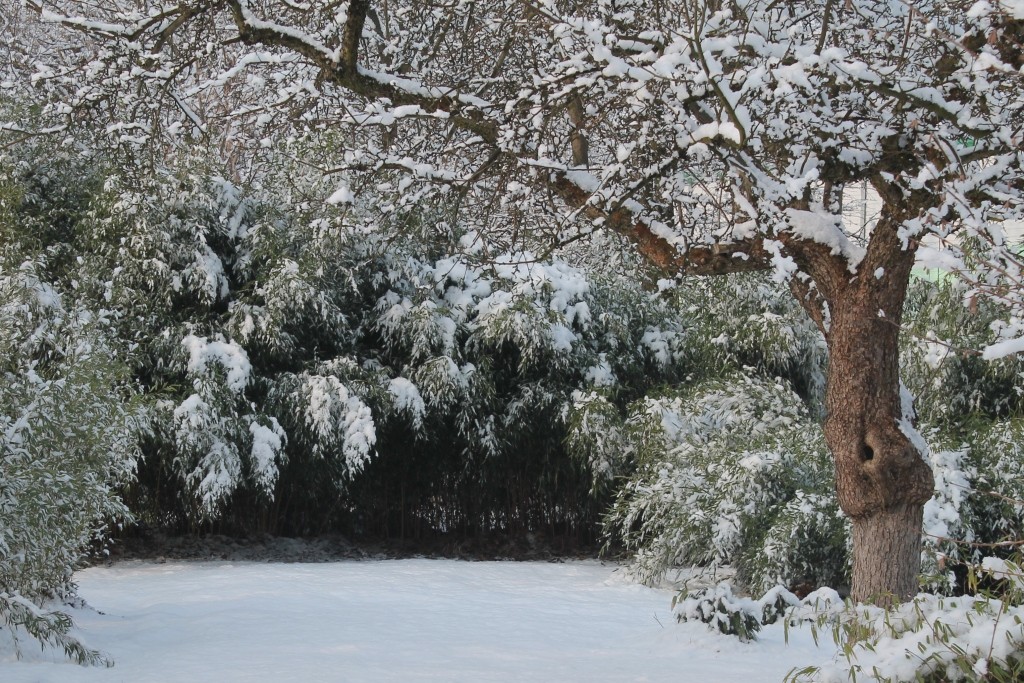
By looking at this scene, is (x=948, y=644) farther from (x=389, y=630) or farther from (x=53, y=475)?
(x=53, y=475)

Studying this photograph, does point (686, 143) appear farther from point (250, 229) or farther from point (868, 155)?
point (250, 229)

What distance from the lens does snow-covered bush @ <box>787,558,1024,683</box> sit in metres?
2.61

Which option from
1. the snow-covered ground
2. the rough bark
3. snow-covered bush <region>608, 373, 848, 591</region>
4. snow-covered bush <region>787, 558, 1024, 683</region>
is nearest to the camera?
snow-covered bush <region>787, 558, 1024, 683</region>

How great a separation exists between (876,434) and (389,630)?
2.67 m

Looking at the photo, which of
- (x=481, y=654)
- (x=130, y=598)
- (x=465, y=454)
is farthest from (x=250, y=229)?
(x=481, y=654)

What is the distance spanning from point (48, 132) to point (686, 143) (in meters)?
2.91

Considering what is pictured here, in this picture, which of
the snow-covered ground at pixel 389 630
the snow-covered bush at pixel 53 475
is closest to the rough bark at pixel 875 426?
the snow-covered ground at pixel 389 630

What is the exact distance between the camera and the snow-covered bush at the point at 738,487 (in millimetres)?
6305

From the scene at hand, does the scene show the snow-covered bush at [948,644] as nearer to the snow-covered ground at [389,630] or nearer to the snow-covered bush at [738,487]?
the snow-covered ground at [389,630]

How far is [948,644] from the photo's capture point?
107 inches

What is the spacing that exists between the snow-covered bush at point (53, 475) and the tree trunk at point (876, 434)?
3.06 meters

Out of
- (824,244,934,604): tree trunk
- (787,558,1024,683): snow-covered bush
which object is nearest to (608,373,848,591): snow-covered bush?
(824,244,934,604): tree trunk

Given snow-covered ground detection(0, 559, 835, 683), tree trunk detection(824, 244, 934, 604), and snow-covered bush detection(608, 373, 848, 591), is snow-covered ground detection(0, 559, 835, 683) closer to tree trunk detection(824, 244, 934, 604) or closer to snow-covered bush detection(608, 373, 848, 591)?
snow-covered bush detection(608, 373, 848, 591)

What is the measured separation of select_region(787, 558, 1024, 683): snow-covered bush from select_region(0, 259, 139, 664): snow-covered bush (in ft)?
9.92
